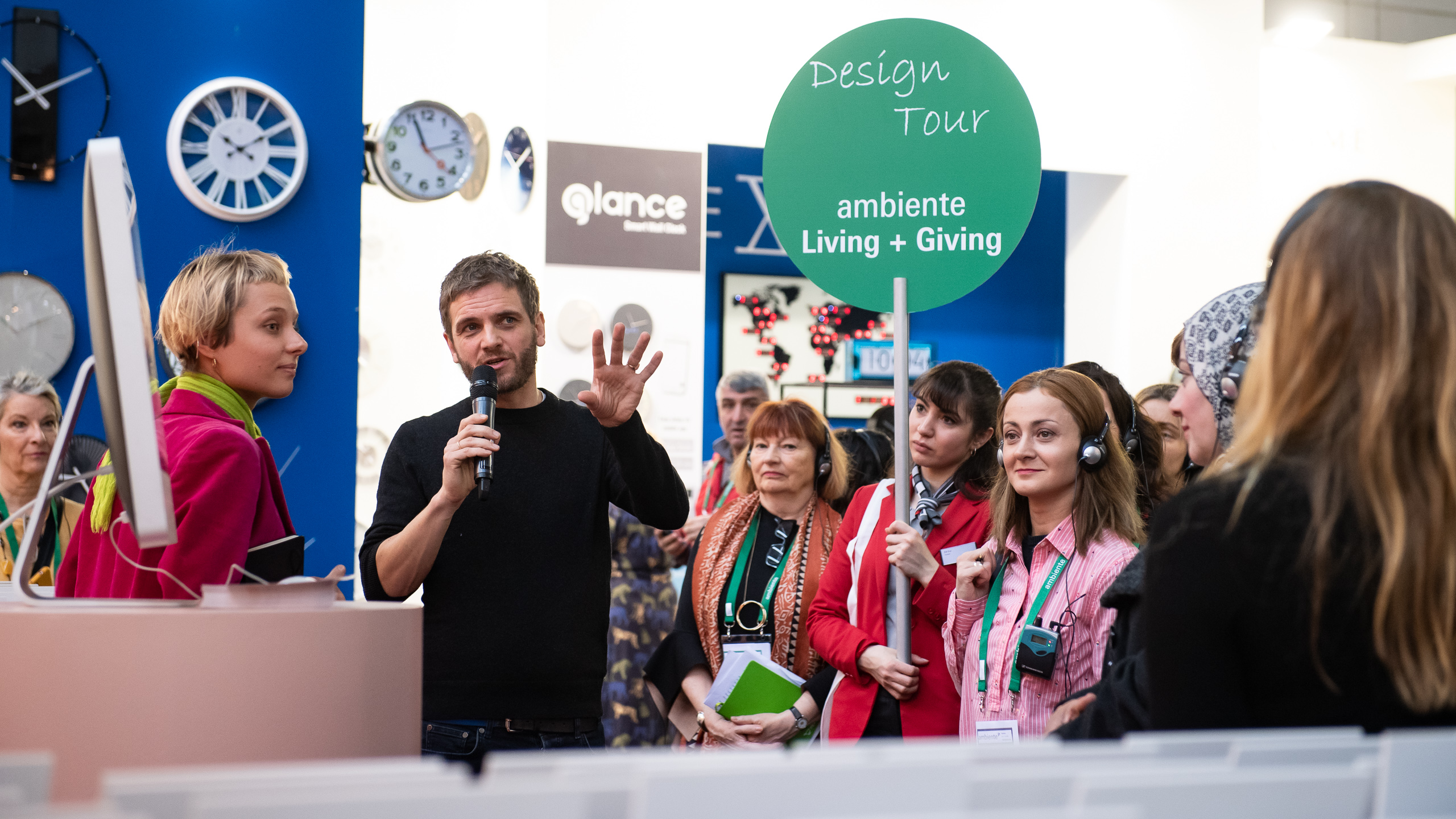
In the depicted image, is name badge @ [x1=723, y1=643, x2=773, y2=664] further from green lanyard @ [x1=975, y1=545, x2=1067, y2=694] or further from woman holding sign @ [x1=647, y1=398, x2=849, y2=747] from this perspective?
green lanyard @ [x1=975, y1=545, x2=1067, y2=694]

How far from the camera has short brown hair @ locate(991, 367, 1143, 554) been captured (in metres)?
2.44

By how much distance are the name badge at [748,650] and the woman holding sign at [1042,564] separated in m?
0.78

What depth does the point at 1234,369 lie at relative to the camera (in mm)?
1738

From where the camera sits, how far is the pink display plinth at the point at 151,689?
43.3 inches

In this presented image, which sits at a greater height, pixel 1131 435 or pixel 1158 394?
pixel 1158 394

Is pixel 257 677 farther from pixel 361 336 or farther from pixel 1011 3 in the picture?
pixel 1011 3

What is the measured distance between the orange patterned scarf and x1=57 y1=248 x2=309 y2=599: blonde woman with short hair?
5.94ft

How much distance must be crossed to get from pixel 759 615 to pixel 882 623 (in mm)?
594

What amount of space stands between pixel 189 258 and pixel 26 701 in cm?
351

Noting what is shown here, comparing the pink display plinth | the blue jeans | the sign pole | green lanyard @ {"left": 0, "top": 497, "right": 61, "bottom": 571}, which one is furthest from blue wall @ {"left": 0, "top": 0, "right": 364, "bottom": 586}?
the pink display plinth

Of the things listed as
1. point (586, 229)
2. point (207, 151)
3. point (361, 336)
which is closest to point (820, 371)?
point (586, 229)

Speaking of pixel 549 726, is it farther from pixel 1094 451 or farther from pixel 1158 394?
pixel 1158 394

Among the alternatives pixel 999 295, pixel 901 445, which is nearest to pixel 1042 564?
pixel 901 445

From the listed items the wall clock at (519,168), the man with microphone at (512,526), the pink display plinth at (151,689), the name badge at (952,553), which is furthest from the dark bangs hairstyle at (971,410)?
the wall clock at (519,168)
